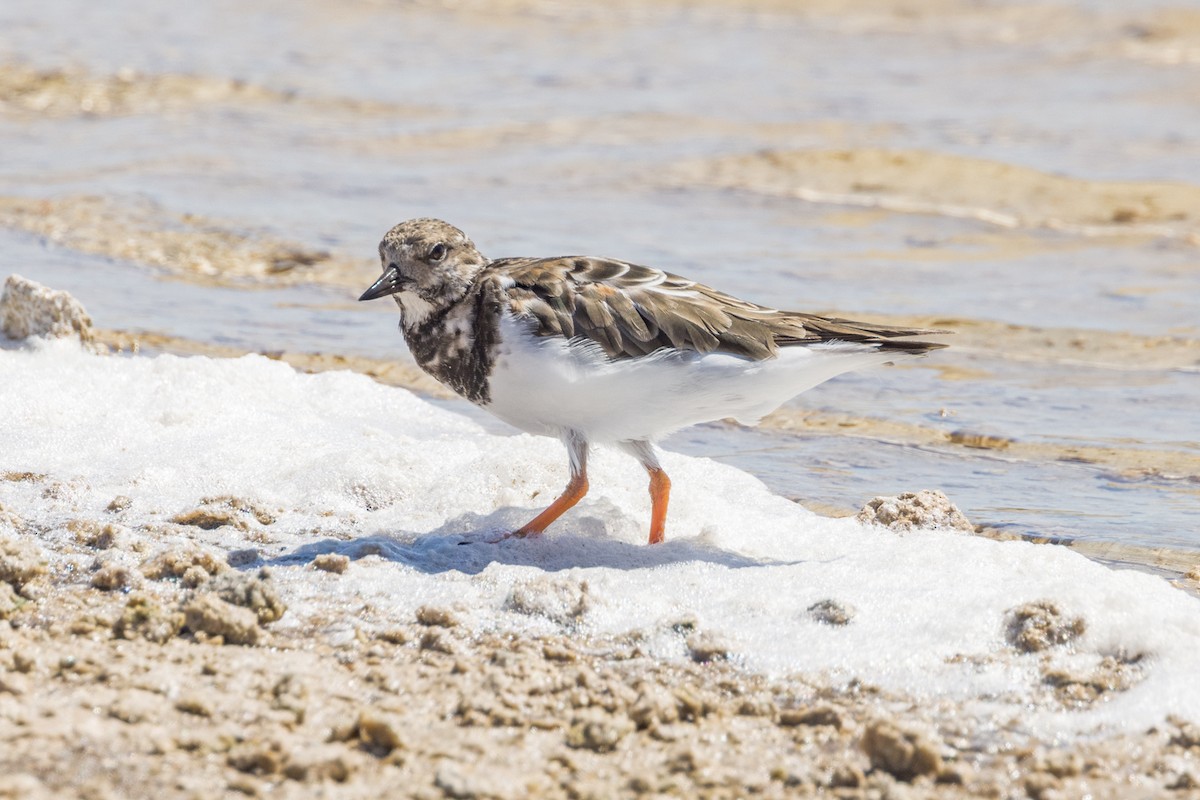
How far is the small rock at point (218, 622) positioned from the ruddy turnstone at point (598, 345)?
1.19 m

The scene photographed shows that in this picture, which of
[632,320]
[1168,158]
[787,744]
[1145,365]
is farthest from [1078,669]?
[1168,158]

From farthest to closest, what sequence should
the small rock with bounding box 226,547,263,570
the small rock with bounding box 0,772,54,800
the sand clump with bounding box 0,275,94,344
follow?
the sand clump with bounding box 0,275,94,344 → the small rock with bounding box 226,547,263,570 → the small rock with bounding box 0,772,54,800

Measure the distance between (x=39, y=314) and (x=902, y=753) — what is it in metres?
4.17

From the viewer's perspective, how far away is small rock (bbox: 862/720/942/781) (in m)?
2.82

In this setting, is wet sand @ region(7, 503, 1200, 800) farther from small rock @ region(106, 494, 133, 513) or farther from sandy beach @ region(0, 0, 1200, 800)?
small rock @ region(106, 494, 133, 513)

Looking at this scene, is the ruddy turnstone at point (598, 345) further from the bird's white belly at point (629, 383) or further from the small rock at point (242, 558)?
the small rock at point (242, 558)

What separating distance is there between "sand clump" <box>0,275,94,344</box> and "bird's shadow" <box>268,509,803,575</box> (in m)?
2.17

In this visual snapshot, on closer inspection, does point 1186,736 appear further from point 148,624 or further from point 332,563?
point 148,624

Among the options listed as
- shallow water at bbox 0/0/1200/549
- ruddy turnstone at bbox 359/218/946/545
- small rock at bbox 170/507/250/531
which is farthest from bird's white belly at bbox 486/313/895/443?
shallow water at bbox 0/0/1200/549

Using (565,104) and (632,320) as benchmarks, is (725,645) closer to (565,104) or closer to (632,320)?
(632,320)

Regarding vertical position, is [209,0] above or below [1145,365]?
above

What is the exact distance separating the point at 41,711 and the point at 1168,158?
10729mm

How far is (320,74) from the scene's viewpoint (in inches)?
586

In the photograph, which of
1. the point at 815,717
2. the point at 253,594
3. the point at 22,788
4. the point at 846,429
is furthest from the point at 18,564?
the point at 846,429
